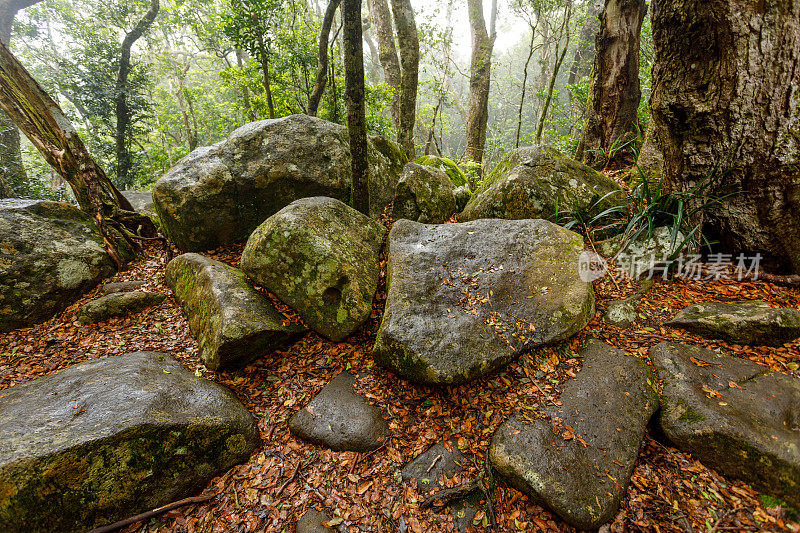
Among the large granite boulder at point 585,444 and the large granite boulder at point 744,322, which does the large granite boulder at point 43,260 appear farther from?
the large granite boulder at point 744,322

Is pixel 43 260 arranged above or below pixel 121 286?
above

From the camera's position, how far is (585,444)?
246 cm

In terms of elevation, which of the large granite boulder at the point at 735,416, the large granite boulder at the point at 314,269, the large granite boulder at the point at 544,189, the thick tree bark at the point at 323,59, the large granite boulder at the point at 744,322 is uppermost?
the thick tree bark at the point at 323,59

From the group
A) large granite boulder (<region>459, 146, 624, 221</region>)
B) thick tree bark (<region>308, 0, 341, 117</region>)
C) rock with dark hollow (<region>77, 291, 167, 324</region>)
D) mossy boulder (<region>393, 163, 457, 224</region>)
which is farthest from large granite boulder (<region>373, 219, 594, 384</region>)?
thick tree bark (<region>308, 0, 341, 117</region>)

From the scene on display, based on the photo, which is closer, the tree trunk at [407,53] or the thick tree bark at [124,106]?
the tree trunk at [407,53]

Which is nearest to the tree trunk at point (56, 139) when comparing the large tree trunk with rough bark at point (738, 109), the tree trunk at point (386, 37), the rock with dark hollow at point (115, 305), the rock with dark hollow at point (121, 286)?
the rock with dark hollow at point (121, 286)

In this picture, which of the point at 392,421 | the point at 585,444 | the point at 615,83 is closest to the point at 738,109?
the point at 615,83

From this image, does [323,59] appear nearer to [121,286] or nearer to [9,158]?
[121,286]

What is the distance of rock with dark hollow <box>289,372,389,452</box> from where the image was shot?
2818mm

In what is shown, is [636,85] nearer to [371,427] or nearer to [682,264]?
[682,264]

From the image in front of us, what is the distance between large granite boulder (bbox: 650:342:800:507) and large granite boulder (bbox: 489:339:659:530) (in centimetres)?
19

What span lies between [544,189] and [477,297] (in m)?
2.16

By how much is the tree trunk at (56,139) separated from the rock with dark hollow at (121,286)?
47cm

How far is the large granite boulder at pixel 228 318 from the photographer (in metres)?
3.22
